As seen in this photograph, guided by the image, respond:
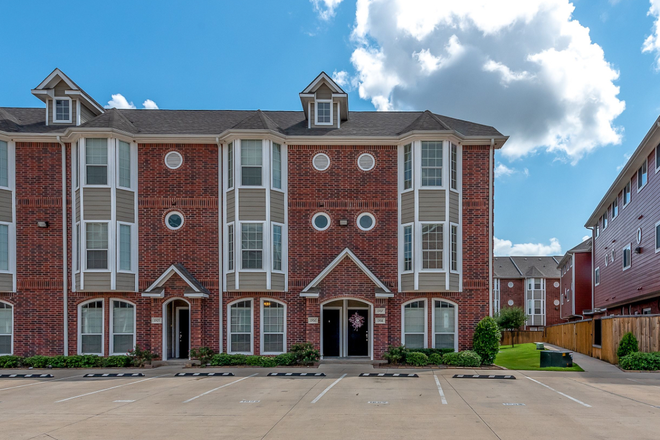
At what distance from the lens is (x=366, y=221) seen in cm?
2231

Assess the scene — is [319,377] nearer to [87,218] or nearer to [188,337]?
[188,337]

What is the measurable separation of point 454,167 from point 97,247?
47.6 feet

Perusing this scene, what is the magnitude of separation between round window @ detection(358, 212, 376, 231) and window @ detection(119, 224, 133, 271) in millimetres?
9332

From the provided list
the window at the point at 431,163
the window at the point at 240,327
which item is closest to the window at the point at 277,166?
the window at the point at 240,327

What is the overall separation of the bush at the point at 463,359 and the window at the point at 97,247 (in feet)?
44.9

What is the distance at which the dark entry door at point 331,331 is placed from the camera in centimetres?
2275

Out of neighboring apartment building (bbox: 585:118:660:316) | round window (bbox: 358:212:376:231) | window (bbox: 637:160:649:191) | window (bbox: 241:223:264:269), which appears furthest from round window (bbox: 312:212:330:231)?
window (bbox: 637:160:649:191)

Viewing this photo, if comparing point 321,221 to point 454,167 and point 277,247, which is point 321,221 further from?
point 454,167

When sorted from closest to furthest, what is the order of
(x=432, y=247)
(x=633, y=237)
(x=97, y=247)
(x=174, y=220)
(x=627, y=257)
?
(x=97, y=247)
(x=432, y=247)
(x=174, y=220)
(x=633, y=237)
(x=627, y=257)

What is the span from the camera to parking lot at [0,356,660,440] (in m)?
9.73

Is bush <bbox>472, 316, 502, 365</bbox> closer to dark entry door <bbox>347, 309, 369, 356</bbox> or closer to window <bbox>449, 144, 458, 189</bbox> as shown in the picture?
dark entry door <bbox>347, 309, 369, 356</bbox>

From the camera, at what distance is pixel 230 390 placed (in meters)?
14.9

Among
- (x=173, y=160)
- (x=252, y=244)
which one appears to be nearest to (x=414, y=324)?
(x=252, y=244)

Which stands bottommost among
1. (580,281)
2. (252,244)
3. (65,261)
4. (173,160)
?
(580,281)
